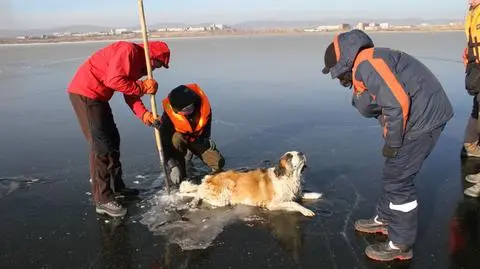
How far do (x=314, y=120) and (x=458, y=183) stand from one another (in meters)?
3.58

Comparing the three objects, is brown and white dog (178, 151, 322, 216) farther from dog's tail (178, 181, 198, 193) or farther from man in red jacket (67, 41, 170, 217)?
man in red jacket (67, 41, 170, 217)

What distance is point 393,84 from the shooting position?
11.1ft

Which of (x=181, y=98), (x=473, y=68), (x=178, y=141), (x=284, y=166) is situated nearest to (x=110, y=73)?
(x=181, y=98)

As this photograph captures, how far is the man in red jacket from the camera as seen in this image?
15.6ft

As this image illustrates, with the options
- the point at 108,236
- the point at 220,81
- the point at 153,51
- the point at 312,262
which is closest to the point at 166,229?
the point at 108,236

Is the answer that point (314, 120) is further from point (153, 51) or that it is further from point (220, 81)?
point (220, 81)

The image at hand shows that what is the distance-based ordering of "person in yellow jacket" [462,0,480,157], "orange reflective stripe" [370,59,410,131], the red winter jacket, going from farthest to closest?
"person in yellow jacket" [462,0,480,157] < the red winter jacket < "orange reflective stripe" [370,59,410,131]

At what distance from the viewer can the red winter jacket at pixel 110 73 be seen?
15.4ft

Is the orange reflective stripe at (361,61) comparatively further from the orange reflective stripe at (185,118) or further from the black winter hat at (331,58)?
the orange reflective stripe at (185,118)

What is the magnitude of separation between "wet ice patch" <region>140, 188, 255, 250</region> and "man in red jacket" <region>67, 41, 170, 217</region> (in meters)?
0.42

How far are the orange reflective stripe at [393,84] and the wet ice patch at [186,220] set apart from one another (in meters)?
2.11

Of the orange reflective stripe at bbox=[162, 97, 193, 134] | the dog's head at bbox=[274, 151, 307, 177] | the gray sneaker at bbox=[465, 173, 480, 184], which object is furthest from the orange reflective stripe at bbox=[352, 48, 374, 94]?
the gray sneaker at bbox=[465, 173, 480, 184]

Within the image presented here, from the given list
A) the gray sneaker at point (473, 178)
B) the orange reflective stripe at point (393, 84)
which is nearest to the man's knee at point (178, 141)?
the orange reflective stripe at point (393, 84)

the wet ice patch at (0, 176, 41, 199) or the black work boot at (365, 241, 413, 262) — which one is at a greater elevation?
the wet ice patch at (0, 176, 41, 199)
